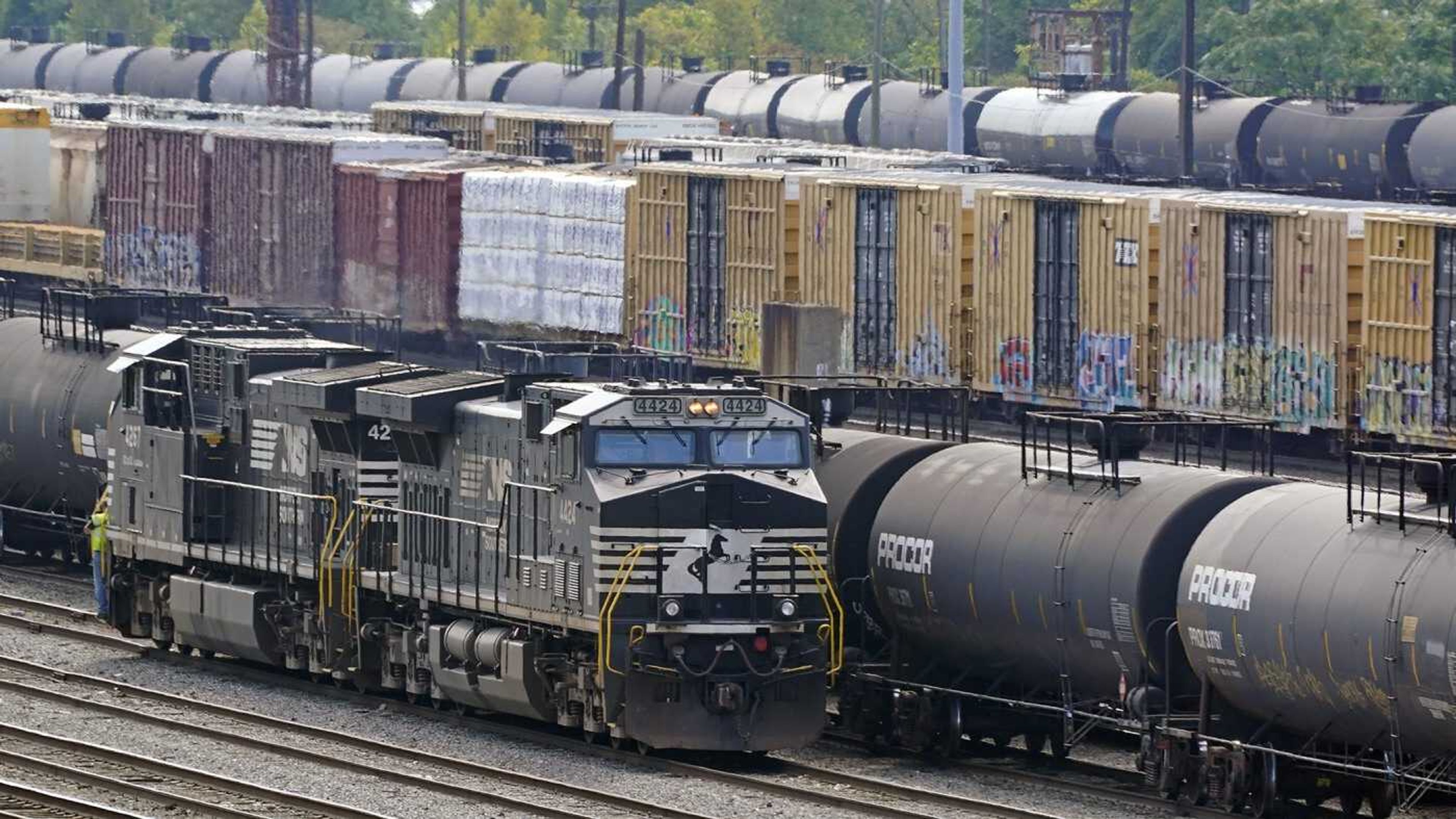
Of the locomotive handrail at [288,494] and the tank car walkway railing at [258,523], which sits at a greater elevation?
the locomotive handrail at [288,494]

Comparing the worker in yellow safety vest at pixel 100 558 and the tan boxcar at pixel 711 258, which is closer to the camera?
the worker in yellow safety vest at pixel 100 558

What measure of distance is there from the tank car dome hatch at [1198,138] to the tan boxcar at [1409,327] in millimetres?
24874

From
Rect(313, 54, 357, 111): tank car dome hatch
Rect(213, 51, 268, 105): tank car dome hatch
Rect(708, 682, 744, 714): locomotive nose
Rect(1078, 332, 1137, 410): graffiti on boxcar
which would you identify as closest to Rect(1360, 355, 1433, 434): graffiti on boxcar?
Rect(1078, 332, 1137, 410): graffiti on boxcar

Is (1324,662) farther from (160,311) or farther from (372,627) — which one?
(160,311)

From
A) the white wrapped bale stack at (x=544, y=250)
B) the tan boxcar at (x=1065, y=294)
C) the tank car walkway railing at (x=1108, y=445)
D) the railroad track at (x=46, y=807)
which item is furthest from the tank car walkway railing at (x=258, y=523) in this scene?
the white wrapped bale stack at (x=544, y=250)

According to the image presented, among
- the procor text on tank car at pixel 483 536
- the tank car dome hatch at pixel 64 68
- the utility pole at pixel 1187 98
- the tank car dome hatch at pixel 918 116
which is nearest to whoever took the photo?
the procor text on tank car at pixel 483 536

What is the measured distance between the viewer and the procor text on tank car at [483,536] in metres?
20.6

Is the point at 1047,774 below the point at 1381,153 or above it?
below

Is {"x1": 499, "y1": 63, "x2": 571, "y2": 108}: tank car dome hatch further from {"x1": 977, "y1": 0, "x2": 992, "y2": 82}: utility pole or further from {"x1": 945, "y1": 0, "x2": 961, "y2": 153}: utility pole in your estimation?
{"x1": 945, "y1": 0, "x2": 961, "y2": 153}: utility pole

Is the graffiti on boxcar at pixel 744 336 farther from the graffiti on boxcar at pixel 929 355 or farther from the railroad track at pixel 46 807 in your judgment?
the railroad track at pixel 46 807

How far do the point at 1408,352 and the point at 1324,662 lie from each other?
43.3 ft

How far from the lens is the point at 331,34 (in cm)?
13338

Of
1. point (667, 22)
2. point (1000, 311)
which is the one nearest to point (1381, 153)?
point (1000, 311)

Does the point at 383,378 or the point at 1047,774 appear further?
the point at 383,378
